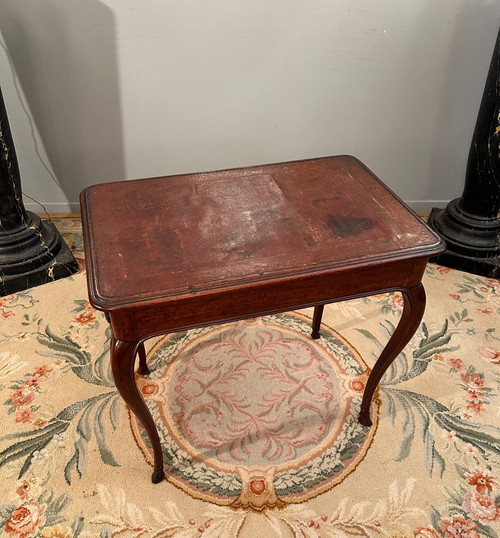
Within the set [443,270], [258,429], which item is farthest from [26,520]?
[443,270]

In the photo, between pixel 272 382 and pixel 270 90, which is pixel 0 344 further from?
pixel 270 90

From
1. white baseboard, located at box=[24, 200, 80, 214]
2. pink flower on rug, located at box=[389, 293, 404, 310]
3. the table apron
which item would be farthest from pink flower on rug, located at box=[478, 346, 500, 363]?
Answer: white baseboard, located at box=[24, 200, 80, 214]

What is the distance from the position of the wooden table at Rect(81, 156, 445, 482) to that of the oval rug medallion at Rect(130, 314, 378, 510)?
207 mm

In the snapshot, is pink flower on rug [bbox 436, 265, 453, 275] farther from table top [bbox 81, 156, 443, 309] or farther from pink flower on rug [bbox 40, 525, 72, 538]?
pink flower on rug [bbox 40, 525, 72, 538]

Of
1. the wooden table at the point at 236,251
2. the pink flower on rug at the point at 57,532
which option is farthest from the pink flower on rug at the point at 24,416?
the wooden table at the point at 236,251

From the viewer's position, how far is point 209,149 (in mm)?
2818

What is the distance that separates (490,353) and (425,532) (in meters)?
0.94

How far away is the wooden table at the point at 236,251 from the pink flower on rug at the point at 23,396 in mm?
657

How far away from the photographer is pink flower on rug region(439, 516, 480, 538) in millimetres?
1565

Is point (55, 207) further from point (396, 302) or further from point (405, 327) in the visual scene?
point (405, 327)

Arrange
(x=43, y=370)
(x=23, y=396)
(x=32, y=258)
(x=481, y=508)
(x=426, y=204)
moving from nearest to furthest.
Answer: (x=481, y=508)
(x=23, y=396)
(x=43, y=370)
(x=32, y=258)
(x=426, y=204)

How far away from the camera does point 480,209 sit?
2586mm

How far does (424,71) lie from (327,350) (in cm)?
160

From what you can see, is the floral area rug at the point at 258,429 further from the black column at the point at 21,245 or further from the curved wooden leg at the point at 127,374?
the curved wooden leg at the point at 127,374
